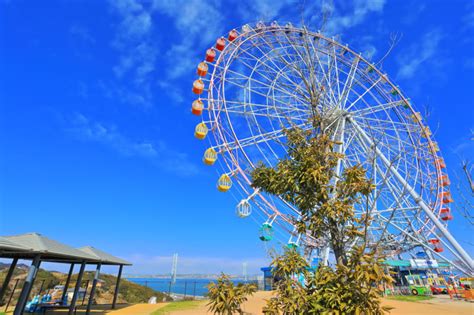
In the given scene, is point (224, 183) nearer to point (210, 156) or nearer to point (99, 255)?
point (210, 156)

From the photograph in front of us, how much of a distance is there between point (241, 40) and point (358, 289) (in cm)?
1442

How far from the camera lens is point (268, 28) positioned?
51.8ft

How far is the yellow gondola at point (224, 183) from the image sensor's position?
44.9 feet

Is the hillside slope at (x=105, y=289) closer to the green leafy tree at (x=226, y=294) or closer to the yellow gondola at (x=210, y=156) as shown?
the yellow gondola at (x=210, y=156)

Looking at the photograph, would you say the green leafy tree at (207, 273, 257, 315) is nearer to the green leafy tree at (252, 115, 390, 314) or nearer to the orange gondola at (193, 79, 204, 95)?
the green leafy tree at (252, 115, 390, 314)

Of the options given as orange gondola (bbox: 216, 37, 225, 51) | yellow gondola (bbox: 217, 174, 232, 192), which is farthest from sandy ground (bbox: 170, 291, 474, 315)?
orange gondola (bbox: 216, 37, 225, 51)

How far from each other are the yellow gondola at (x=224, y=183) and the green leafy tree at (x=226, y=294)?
8.85 meters

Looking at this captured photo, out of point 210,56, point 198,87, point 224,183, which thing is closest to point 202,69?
point 210,56

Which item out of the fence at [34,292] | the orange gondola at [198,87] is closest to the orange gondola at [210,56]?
the orange gondola at [198,87]

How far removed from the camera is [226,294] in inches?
181

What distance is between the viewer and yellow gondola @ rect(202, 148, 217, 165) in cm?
1394

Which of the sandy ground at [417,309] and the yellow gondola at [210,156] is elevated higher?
the yellow gondola at [210,156]

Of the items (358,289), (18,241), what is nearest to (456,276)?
(358,289)

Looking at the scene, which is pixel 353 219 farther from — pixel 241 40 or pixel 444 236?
pixel 241 40
